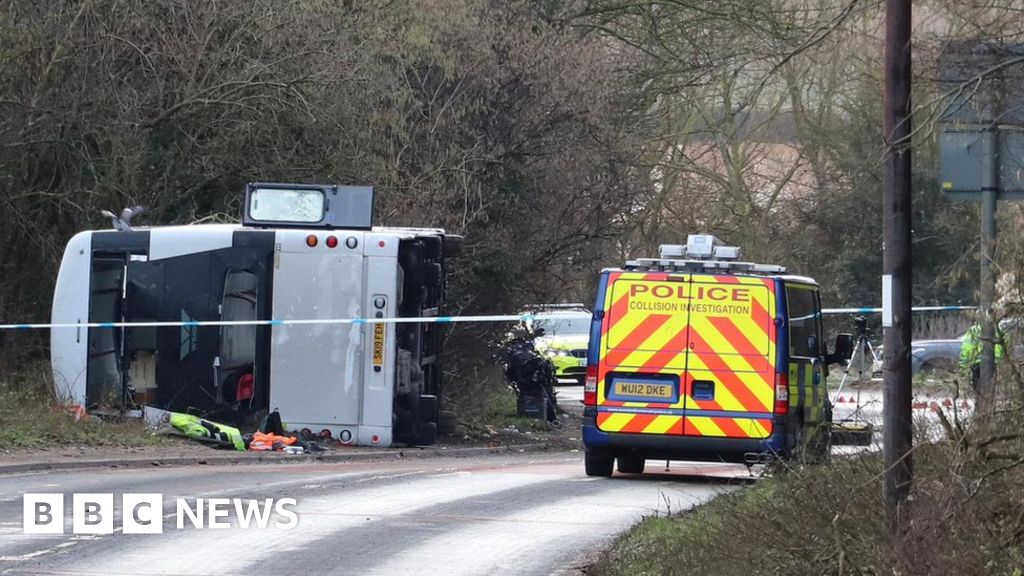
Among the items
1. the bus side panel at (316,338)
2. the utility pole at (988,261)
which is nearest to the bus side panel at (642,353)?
the bus side panel at (316,338)

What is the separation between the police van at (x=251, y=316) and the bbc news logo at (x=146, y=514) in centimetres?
530

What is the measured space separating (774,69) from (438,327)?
10913 millimetres

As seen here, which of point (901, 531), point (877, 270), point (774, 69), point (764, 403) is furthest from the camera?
point (877, 270)

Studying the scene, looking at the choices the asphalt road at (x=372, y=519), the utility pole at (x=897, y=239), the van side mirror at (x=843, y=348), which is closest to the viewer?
the utility pole at (x=897, y=239)

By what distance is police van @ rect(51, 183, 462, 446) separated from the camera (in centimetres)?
1792

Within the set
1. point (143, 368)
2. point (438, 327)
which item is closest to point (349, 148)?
point (438, 327)

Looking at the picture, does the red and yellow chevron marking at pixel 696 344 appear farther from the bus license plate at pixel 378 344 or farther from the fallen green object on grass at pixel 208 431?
the fallen green object on grass at pixel 208 431

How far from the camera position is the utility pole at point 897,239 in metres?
8.36

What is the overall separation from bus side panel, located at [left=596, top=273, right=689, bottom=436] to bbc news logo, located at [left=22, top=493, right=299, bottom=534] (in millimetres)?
3665

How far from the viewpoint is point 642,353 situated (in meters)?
15.1

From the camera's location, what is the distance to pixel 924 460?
835 centimetres

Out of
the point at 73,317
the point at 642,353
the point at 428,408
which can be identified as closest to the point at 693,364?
the point at 642,353

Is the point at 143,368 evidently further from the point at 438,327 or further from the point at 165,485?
the point at 165,485

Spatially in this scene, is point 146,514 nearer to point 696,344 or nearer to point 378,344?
point 696,344
